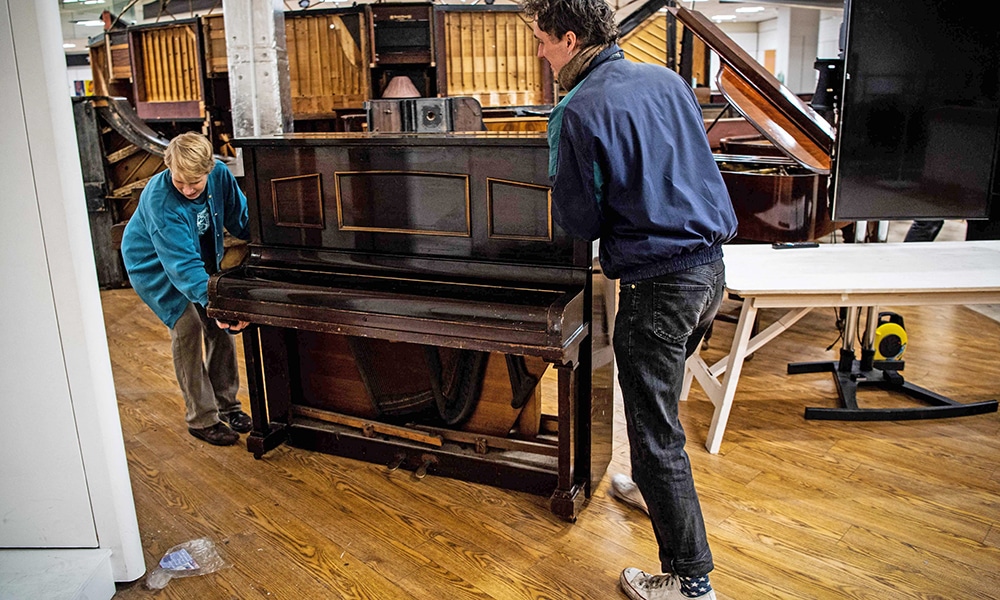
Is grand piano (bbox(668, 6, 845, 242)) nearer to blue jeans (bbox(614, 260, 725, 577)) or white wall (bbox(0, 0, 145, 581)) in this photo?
blue jeans (bbox(614, 260, 725, 577))

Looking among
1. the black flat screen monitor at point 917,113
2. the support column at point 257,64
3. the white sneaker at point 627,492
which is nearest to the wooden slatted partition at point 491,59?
the support column at point 257,64

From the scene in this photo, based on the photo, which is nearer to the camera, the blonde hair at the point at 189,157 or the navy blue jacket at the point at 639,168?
the navy blue jacket at the point at 639,168

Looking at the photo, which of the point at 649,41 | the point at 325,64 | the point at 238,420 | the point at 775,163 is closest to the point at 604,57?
the point at 238,420

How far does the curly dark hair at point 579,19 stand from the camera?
1.90 m

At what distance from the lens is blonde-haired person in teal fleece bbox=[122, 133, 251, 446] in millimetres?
2846

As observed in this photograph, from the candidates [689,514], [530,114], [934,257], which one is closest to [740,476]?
[689,514]

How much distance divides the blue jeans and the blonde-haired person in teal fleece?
60.4 inches

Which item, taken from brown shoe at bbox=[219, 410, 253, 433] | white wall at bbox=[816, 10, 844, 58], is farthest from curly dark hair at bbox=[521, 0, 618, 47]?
white wall at bbox=[816, 10, 844, 58]

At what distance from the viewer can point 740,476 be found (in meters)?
2.85

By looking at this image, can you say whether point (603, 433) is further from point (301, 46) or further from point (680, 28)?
point (301, 46)

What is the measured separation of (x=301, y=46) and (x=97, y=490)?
8026 mm

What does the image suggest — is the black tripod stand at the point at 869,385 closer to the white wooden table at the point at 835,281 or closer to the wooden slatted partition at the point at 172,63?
the white wooden table at the point at 835,281

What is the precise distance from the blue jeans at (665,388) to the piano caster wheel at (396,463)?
1152 millimetres

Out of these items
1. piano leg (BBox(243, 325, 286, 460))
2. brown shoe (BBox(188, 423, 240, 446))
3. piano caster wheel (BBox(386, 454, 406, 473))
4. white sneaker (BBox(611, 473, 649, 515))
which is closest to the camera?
white sneaker (BBox(611, 473, 649, 515))
